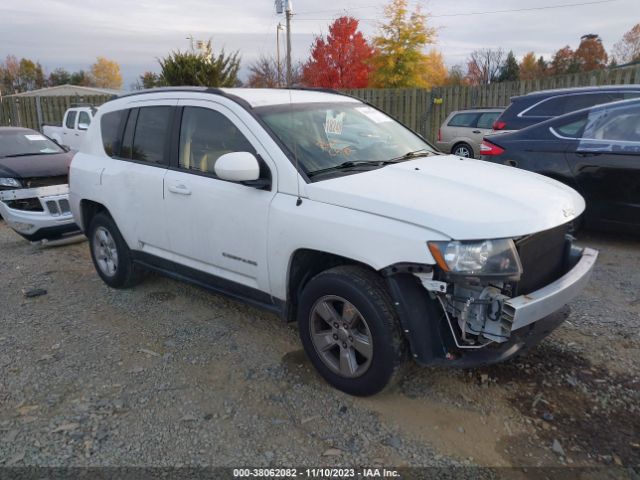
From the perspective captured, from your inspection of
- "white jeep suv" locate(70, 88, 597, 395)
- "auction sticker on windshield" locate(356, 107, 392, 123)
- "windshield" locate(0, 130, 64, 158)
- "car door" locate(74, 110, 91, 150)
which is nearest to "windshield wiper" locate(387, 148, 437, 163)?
"white jeep suv" locate(70, 88, 597, 395)

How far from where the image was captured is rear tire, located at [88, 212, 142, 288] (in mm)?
4875

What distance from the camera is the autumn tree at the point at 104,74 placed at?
7962 centimetres

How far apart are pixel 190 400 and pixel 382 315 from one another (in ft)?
4.51

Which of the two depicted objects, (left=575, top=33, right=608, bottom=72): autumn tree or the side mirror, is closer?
the side mirror

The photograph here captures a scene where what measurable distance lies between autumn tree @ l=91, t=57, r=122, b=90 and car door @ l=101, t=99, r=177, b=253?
83403mm

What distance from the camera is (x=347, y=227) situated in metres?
A: 2.90

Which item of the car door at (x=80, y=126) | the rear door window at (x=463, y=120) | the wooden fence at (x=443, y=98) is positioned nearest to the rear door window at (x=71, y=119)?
the car door at (x=80, y=126)

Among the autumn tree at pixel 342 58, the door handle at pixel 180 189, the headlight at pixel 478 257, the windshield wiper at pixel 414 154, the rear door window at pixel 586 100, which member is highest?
the autumn tree at pixel 342 58

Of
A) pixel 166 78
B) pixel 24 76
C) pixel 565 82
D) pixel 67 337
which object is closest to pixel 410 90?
pixel 565 82

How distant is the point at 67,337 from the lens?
412 centimetres

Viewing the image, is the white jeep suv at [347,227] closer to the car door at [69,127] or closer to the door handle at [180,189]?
the door handle at [180,189]

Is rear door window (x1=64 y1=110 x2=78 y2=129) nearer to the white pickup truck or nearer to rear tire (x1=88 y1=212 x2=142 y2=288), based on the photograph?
the white pickup truck

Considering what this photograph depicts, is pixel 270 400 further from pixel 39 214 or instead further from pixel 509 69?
pixel 509 69

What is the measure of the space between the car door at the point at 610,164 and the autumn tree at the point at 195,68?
12.4 meters
